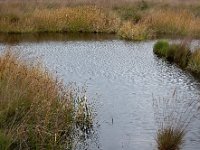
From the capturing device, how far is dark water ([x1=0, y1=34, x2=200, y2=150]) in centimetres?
892

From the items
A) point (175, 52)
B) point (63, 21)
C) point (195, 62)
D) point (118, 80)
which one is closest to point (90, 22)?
point (63, 21)

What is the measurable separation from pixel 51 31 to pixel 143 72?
1037 centimetres

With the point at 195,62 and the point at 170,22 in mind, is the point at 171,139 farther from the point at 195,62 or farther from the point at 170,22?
the point at 170,22

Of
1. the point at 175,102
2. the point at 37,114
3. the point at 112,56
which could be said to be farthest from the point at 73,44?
the point at 37,114

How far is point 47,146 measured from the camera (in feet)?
22.3

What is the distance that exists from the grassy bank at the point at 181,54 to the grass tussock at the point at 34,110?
690cm

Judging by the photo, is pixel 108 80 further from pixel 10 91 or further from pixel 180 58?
pixel 10 91

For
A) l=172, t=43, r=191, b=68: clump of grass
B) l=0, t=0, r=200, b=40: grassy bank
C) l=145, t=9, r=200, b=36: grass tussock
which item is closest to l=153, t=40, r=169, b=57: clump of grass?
l=172, t=43, r=191, b=68: clump of grass

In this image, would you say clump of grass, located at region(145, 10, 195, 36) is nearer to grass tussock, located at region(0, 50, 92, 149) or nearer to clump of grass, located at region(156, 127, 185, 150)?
grass tussock, located at region(0, 50, 92, 149)

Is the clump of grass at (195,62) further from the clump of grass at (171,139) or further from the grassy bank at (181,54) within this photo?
the clump of grass at (171,139)

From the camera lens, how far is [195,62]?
50.8 feet

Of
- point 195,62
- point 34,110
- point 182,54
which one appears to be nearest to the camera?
point 34,110

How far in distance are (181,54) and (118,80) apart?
4.28m

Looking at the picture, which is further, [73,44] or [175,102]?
[73,44]
